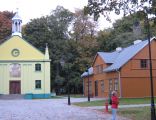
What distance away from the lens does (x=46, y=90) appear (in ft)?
218

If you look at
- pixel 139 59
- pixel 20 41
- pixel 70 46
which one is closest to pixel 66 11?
pixel 70 46

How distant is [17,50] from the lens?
6719 centimetres

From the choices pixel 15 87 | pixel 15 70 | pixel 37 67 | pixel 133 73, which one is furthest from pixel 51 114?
pixel 37 67

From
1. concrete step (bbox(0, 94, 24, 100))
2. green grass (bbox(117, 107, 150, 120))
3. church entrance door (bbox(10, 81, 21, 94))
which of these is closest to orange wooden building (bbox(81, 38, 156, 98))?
concrete step (bbox(0, 94, 24, 100))

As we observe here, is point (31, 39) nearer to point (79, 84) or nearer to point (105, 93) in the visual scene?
point (79, 84)

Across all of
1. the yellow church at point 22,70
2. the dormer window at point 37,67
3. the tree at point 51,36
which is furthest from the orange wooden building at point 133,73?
the tree at point 51,36

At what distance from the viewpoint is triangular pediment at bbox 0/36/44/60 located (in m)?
66.9

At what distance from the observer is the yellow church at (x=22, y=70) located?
66188 millimetres

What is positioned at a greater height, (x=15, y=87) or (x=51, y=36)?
(x=51, y=36)

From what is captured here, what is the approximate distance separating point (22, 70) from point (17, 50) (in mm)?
3377

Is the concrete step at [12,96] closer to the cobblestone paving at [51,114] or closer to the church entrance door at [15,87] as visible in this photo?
the church entrance door at [15,87]

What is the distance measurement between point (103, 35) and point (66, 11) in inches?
517

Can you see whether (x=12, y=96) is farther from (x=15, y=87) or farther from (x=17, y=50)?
(x=17, y=50)

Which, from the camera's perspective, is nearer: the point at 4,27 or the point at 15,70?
the point at 15,70
